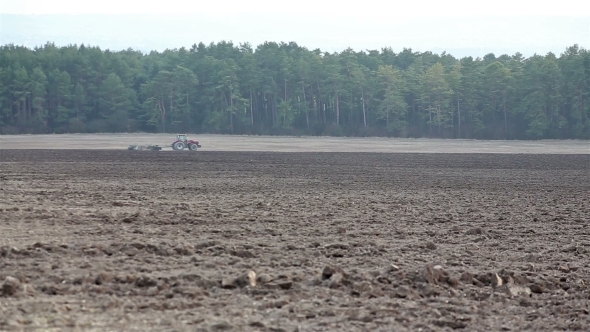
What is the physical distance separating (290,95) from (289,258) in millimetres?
92888

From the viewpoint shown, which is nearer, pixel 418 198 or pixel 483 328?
pixel 483 328

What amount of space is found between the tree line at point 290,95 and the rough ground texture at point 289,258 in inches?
2604

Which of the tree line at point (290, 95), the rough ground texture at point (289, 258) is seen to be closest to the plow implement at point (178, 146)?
the rough ground texture at point (289, 258)

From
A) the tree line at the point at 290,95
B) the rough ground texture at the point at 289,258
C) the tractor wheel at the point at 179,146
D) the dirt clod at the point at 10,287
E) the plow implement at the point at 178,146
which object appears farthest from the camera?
the tree line at the point at 290,95

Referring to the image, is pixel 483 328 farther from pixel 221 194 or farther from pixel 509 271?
pixel 221 194

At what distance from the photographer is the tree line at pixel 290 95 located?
295ft

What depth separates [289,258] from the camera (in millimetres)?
12867

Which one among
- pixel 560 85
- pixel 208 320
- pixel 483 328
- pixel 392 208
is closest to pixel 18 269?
pixel 208 320

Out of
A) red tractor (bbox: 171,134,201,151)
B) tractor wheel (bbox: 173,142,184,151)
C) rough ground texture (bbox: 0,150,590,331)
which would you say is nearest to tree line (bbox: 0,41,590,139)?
red tractor (bbox: 171,134,201,151)

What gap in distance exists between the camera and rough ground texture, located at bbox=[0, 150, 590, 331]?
941 centimetres

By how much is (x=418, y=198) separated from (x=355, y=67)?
78699 millimetres

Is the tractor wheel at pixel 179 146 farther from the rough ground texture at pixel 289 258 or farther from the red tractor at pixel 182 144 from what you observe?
the rough ground texture at pixel 289 258

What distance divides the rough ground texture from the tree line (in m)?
66.1

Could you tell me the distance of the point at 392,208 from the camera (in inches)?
816
